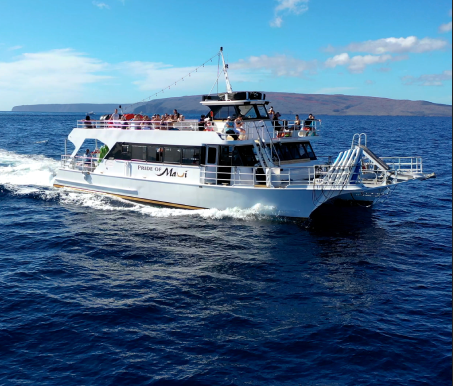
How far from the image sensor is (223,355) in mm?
10547

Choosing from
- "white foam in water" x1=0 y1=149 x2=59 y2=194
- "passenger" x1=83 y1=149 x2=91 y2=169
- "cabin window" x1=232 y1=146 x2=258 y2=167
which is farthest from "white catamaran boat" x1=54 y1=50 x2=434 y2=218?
"white foam in water" x1=0 y1=149 x2=59 y2=194

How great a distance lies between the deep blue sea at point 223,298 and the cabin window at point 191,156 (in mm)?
2682

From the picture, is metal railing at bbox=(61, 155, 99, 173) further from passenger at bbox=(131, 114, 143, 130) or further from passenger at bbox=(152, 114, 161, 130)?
passenger at bbox=(152, 114, 161, 130)

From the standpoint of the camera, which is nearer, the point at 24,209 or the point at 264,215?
the point at 264,215

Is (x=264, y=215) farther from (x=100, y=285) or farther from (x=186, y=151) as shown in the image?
(x=100, y=285)

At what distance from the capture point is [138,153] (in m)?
24.7

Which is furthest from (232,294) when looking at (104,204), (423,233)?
(104,204)

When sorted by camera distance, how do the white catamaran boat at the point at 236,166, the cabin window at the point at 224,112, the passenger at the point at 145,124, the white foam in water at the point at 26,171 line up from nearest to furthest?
the white catamaran boat at the point at 236,166, the cabin window at the point at 224,112, the passenger at the point at 145,124, the white foam in water at the point at 26,171

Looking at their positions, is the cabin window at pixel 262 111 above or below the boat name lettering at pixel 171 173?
above

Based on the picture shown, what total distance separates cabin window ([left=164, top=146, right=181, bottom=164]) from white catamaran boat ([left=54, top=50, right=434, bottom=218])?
0.05m

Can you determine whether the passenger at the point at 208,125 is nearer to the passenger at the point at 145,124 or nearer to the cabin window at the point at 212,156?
the cabin window at the point at 212,156

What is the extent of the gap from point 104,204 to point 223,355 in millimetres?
16070

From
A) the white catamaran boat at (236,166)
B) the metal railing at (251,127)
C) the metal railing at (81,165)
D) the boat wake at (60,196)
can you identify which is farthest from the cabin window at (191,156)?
the metal railing at (81,165)

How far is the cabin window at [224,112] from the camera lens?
22.9 meters
